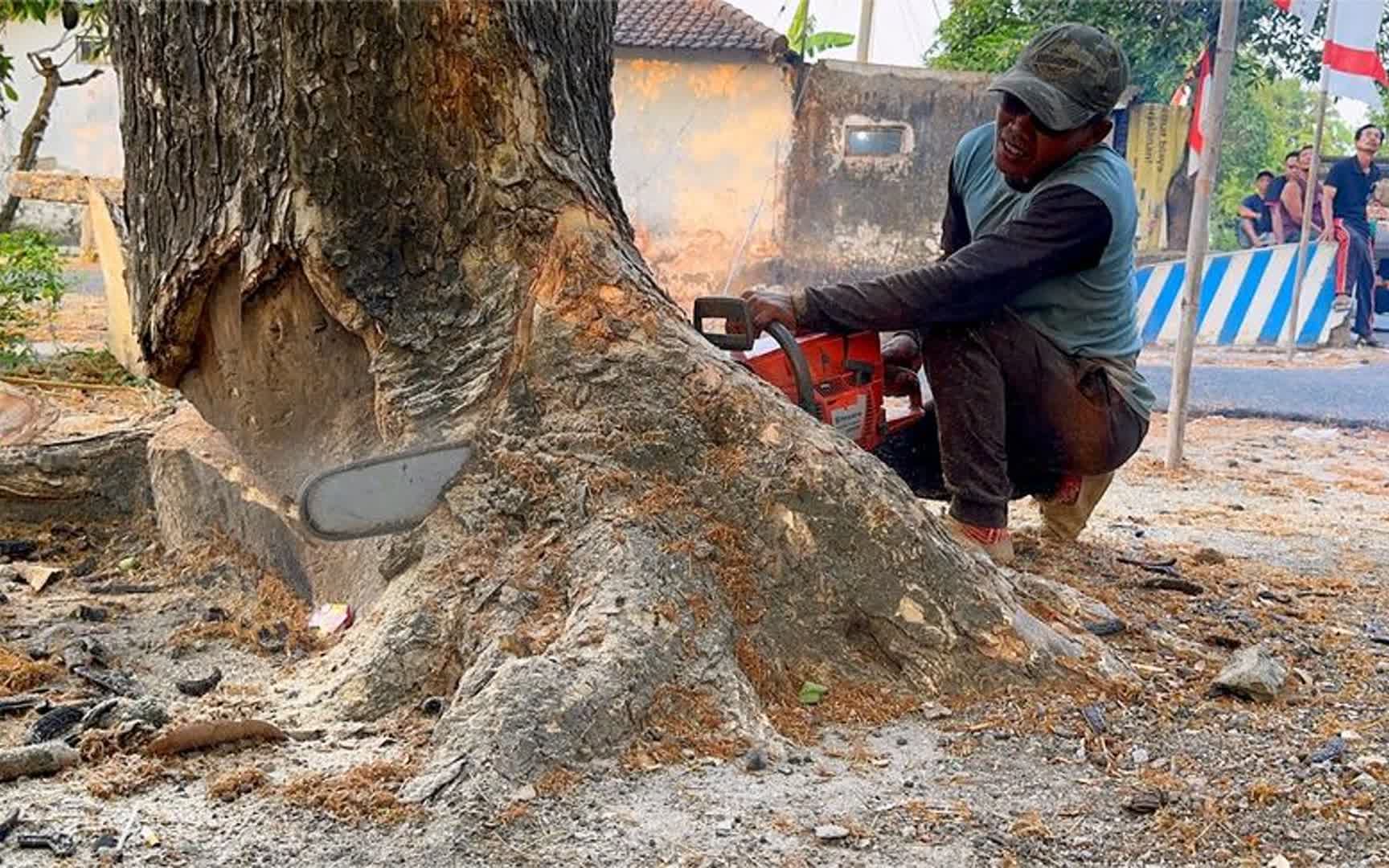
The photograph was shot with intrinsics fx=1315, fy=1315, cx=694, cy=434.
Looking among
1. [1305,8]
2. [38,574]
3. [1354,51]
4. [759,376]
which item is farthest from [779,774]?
[1354,51]

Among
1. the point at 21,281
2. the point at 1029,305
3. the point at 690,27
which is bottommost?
the point at 21,281

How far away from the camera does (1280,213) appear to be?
1584 cm

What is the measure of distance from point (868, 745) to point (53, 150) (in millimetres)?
23043

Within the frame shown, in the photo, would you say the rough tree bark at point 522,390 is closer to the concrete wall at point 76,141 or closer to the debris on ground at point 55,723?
the debris on ground at point 55,723

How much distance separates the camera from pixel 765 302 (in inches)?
134

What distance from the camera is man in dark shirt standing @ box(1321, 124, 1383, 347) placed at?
45.1 ft

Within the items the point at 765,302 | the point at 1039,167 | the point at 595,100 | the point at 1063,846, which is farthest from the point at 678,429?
the point at 1039,167

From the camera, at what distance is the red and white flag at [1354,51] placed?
36.4ft

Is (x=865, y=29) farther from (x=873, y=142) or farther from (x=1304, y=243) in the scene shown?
(x=1304, y=243)

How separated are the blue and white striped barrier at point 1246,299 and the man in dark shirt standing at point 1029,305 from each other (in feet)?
33.6

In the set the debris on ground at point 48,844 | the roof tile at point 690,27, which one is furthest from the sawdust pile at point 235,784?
the roof tile at point 690,27

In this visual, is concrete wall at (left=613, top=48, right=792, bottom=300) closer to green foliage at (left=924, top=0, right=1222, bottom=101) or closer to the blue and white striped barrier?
green foliage at (left=924, top=0, right=1222, bottom=101)

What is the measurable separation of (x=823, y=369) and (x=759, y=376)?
381 mm

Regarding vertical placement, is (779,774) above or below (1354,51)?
below
